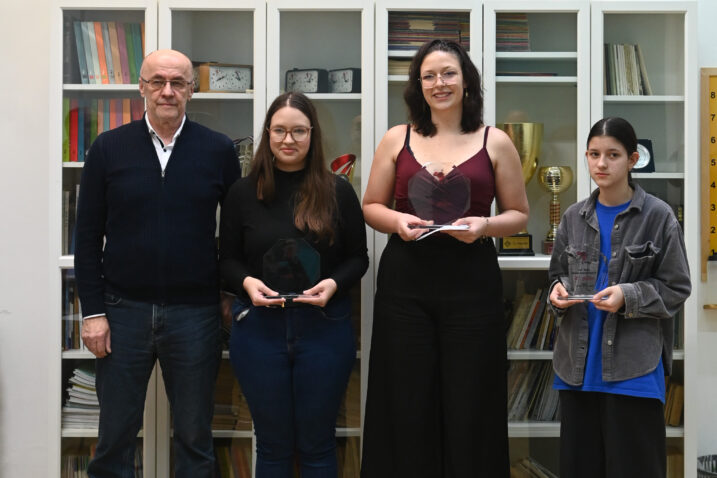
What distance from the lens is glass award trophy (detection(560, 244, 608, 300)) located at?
194 cm

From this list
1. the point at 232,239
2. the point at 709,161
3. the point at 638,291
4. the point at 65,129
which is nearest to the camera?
the point at 638,291

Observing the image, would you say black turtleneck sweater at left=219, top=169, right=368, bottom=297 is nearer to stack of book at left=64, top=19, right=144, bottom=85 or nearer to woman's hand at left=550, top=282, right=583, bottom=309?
woman's hand at left=550, top=282, right=583, bottom=309

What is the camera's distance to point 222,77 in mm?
2541

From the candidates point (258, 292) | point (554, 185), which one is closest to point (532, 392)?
point (554, 185)

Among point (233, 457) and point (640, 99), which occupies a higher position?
point (640, 99)

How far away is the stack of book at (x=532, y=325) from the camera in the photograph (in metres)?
2.54

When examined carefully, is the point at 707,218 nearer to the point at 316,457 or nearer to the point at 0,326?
the point at 316,457

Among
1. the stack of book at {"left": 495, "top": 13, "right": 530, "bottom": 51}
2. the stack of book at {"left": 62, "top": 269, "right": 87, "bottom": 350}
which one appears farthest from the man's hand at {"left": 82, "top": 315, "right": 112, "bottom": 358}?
the stack of book at {"left": 495, "top": 13, "right": 530, "bottom": 51}

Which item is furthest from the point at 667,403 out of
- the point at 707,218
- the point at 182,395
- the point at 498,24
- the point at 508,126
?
the point at 182,395

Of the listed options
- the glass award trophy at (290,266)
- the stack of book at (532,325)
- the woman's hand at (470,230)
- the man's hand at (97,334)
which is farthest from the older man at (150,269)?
the stack of book at (532,325)

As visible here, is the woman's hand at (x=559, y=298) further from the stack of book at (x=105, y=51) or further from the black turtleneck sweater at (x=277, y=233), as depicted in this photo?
the stack of book at (x=105, y=51)

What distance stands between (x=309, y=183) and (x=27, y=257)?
1.46m

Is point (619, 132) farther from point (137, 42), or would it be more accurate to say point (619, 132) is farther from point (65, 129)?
point (65, 129)

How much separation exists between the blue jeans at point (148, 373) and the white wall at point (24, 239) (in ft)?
2.82
